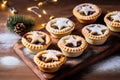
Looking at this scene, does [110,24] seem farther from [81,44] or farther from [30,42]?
[30,42]

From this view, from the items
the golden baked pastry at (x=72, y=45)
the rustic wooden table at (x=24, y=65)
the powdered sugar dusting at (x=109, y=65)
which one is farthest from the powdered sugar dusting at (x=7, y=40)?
the powdered sugar dusting at (x=109, y=65)

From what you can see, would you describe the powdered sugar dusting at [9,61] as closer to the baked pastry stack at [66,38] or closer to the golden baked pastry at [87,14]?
the baked pastry stack at [66,38]

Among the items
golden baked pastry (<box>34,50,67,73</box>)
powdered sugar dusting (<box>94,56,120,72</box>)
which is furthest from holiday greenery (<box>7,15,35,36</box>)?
powdered sugar dusting (<box>94,56,120,72</box>)

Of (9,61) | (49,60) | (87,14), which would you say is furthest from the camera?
(87,14)

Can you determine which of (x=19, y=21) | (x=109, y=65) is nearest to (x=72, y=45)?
(x=109, y=65)

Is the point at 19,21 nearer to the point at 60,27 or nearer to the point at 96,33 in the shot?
the point at 60,27

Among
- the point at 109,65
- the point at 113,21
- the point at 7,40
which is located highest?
the point at 7,40

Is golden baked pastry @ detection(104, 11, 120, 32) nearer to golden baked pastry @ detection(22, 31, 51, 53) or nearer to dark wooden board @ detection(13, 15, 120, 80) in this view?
dark wooden board @ detection(13, 15, 120, 80)
